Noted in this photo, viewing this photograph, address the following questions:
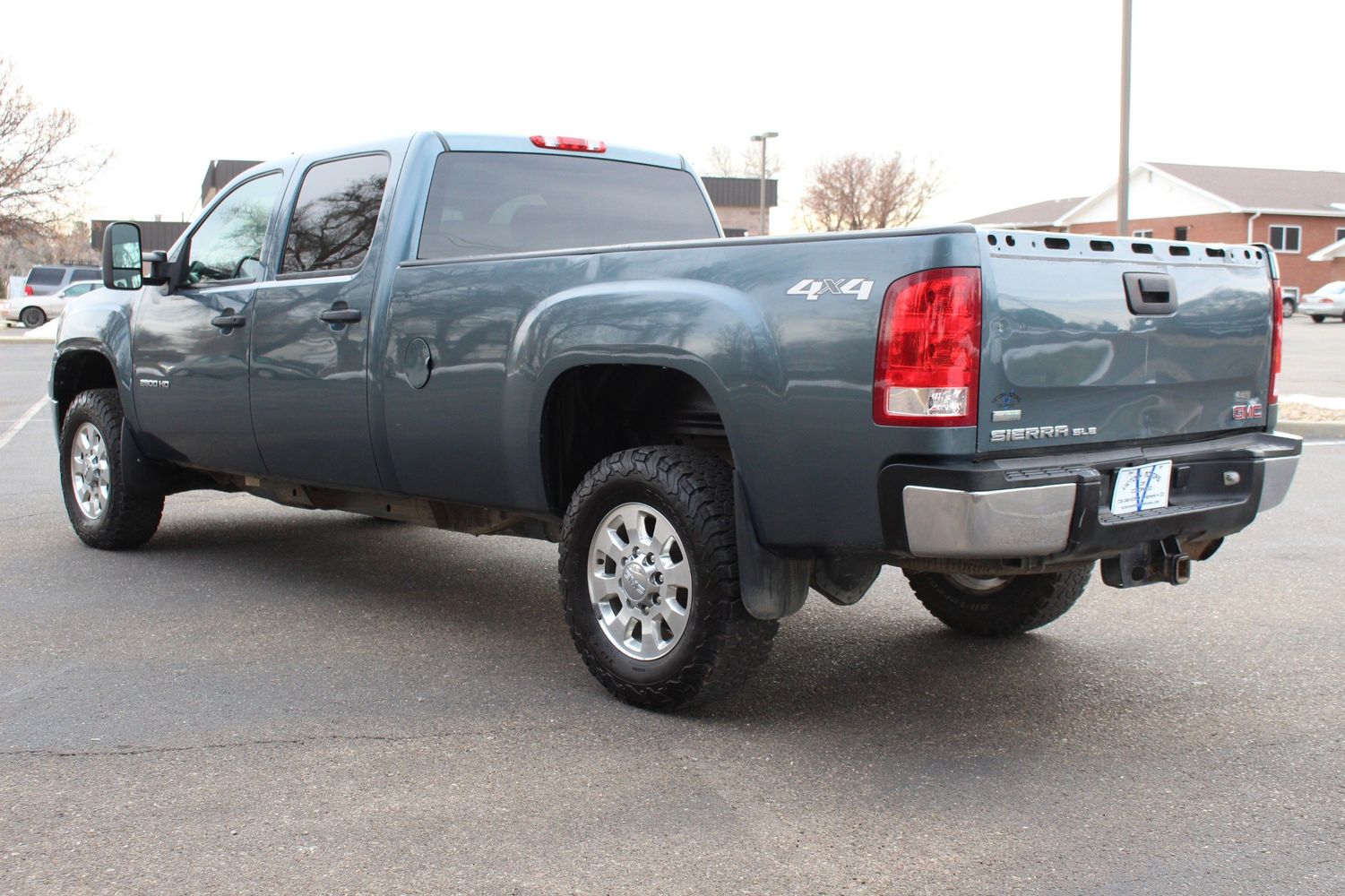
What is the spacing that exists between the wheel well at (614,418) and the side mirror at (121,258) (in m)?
2.90

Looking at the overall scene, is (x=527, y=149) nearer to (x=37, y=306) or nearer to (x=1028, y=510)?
(x=1028, y=510)

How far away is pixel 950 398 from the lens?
3.65 m

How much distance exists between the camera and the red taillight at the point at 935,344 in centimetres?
364

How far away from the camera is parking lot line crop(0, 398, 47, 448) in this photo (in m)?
12.8

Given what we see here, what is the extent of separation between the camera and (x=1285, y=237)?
2244 inches

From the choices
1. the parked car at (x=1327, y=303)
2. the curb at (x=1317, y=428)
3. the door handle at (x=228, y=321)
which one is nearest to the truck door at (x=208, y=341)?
the door handle at (x=228, y=321)

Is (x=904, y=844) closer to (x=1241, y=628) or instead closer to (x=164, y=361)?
(x=1241, y=628)

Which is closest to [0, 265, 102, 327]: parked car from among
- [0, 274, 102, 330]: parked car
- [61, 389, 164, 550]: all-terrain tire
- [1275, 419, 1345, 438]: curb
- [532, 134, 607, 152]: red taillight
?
[0, 274, 102, 330]: parked car

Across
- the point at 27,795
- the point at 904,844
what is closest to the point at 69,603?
the point at 27,795

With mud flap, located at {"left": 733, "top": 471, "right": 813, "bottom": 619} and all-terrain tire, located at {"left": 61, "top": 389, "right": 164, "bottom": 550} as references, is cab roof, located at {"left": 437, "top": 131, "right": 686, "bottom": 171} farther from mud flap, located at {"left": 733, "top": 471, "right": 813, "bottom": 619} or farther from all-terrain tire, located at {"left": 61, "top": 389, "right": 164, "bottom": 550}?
all-terrain tire, located at {"left": 61, "top": 389, "right": 164, "bottom": 550}

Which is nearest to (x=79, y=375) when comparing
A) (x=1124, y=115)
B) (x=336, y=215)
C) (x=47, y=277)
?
(x=336, y=215)

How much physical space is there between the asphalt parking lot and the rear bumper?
69cm

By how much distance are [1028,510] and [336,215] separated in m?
3.43

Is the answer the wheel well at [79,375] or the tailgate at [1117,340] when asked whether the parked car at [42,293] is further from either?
the tailgate at [1117,340]
